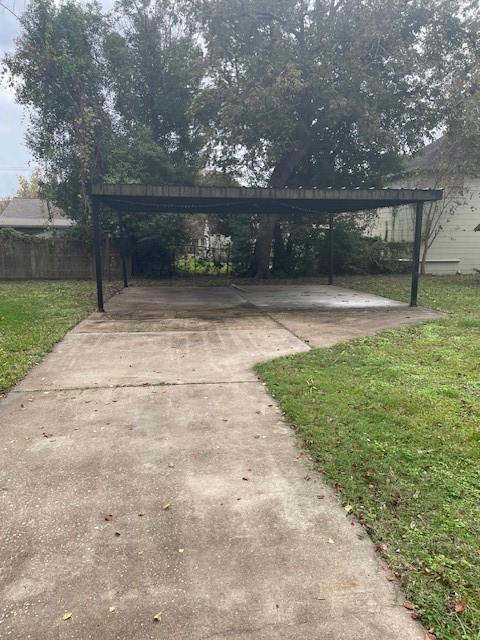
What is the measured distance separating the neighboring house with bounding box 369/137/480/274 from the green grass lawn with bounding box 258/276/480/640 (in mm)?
11561

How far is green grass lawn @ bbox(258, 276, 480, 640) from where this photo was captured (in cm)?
194

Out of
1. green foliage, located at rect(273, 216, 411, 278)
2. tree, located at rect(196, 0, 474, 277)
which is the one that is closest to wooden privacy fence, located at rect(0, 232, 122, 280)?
tree, located at rect(196, 0, 474, 277)

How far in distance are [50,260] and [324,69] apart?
10.3 meters

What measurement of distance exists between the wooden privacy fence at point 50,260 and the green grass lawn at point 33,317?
1.66 meters

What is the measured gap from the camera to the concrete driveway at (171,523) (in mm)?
1757

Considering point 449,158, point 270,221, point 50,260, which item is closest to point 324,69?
point 270,221

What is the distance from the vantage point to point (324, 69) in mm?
11859

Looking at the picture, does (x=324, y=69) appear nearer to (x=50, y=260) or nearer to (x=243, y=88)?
(x=243, y=88)

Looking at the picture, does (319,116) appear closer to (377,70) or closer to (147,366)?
(377,70)

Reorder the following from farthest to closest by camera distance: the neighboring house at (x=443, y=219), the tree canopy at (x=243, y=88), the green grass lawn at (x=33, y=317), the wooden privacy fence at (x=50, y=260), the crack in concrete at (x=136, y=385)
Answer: the neighboring house at (x=443, y=219), the wooden privacy fence at (x=50, y=260), the tree canopy at (x=243, y=88), the green grass lawn at (x=33, y=317), the crack in concrete at (x=136, y=385)

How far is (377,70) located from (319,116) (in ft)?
6.10

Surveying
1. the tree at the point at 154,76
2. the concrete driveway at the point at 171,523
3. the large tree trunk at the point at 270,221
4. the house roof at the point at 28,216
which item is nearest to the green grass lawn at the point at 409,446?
the concrete driveway at the point at 171,523

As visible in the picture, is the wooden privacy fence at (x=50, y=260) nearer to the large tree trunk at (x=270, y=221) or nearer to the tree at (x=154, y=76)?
the tree at (x=154, y=76)

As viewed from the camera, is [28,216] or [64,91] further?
[28,216]
